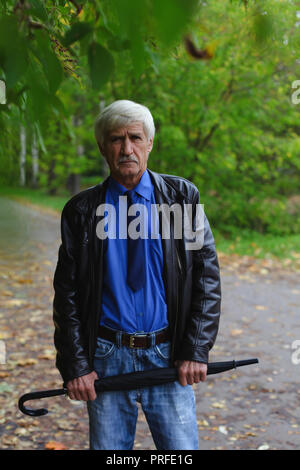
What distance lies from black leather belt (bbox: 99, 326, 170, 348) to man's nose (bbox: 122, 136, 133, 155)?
0.75 meters

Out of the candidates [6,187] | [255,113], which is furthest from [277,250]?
[6,187]

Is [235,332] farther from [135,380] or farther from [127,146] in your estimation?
[127,146]

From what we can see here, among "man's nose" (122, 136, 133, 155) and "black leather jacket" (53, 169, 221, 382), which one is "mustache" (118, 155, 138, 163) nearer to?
"man's nose" (122, 136, 133, 155)

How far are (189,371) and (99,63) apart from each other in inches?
56.2

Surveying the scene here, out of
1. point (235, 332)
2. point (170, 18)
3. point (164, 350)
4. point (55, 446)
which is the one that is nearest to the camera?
point (170, 18)

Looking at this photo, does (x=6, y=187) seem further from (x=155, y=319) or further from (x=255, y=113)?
(x=255, y=113)

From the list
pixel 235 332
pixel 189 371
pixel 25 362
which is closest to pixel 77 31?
pixel 189 371

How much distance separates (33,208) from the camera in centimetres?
2298

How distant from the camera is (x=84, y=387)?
223 centimetres

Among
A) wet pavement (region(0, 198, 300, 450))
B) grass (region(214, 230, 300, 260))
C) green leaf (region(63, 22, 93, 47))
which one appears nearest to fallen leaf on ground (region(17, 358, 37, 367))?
wet pavement (region(0, 198, 300, 450))

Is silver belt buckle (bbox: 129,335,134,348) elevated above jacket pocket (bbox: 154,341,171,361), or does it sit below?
above

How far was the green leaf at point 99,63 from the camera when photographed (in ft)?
4.07

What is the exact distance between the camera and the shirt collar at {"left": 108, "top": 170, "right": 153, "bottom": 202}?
88.7 inches

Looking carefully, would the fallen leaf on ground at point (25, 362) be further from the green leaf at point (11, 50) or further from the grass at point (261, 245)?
the grass at point (261, 245)
